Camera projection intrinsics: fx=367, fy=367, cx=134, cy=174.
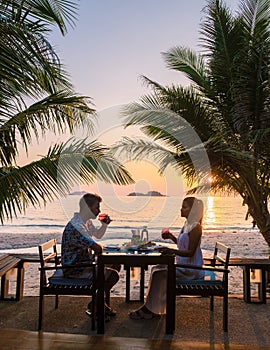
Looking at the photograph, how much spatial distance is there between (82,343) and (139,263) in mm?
884

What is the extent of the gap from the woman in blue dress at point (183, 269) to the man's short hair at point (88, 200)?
100 centimetres

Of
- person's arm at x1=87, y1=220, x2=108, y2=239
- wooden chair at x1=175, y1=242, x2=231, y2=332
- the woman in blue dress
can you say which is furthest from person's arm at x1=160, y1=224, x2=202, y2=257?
person's arm at x1=87, y1=220, x2=108, y2=239

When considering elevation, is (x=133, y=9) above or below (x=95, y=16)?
above

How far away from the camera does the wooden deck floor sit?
10.5 feet

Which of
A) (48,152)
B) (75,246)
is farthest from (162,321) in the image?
(48,152)

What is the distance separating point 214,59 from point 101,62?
6.14 ft

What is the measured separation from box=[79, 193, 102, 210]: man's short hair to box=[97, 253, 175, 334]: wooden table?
61 cm

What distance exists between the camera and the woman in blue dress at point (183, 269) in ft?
12.7

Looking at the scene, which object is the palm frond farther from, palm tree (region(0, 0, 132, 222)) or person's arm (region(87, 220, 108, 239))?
person's arm (region(87, 220, 108, 239))

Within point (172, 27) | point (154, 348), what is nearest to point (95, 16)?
point (172, 27)

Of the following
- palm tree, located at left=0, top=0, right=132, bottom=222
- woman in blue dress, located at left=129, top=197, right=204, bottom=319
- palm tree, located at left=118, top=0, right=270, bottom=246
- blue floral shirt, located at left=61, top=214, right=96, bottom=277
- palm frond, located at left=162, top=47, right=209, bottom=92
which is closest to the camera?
palm tree, located at left=0, top=0, right=132, bottom=222

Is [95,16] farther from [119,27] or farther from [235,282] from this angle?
[235,282]

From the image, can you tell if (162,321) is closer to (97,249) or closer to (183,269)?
(183,269)

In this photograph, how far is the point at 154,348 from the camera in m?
3.23
